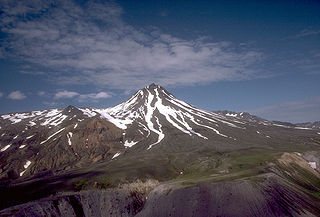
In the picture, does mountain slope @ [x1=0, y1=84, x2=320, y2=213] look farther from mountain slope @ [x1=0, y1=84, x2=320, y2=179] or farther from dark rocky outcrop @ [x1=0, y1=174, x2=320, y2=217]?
dark rocky outcrop @ [x1=0, y1=174, x2=320, y2=217]

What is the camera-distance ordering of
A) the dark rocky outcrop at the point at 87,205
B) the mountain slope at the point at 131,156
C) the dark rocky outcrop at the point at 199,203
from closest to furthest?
the dark rocky outcrop at the point at 199,203 → the dark rocky outcrop at the point at 87,205 → the mountain slope at the point at 131,156

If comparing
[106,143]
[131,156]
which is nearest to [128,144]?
[106,143]

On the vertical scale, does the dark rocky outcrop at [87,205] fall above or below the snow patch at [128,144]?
below

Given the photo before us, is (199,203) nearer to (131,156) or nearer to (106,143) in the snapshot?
(131,156)

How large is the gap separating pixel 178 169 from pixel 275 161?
40.3 meters

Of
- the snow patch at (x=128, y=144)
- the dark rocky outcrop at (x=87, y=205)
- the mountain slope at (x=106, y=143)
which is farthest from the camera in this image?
the snow patch at (x=128, y=144)

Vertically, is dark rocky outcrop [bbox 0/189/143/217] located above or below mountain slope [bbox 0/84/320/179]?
below

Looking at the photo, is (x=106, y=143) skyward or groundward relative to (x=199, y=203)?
skyward

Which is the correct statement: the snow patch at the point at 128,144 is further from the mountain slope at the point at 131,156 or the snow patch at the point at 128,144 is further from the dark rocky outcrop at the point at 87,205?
the dark rocky outcrop at the point at 87,205

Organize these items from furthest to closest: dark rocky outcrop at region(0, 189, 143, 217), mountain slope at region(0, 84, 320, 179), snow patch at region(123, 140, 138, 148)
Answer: snow patch at region(123, 140, 138, 148)
mountain slope at region(0, 84, 320, 179)
dark rocky outcrop at region(0, 189, 143, 217)

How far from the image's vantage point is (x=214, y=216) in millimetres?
46562

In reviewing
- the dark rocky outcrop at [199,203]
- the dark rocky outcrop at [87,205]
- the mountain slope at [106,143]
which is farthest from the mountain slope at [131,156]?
the dark rocky outcrop at [87,205]

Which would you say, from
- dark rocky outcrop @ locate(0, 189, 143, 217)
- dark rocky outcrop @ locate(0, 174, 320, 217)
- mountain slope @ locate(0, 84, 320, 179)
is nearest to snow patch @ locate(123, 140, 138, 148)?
mountain slope @ locate(0, 84, 320, 179)

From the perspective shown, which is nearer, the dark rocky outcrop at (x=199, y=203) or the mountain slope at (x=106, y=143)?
the dark rocky outcrop at (x=199, y=203)
